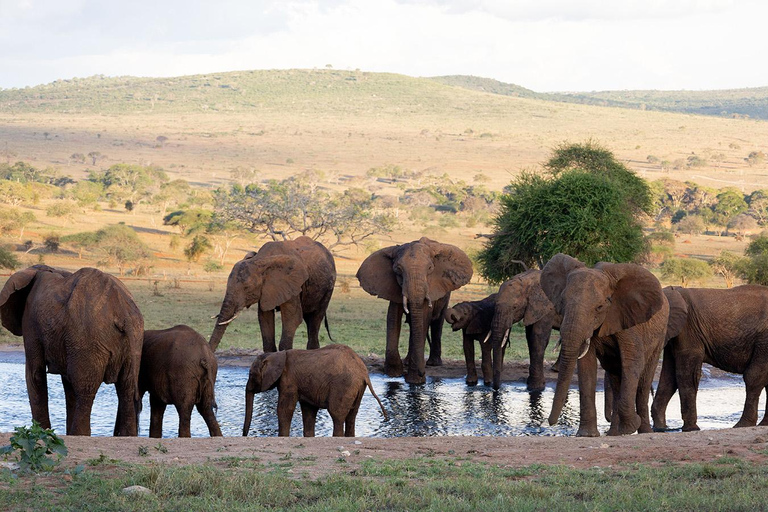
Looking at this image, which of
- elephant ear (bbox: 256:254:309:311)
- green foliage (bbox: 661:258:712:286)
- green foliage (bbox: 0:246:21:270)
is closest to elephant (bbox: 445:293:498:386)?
elephant ear (bbox: 256:254:309:311)

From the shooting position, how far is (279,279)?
15148 mm

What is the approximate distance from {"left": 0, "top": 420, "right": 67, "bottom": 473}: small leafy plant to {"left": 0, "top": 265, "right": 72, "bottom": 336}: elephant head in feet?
9.48

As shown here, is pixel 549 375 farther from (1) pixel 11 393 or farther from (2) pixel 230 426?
(1) pixel 11 393

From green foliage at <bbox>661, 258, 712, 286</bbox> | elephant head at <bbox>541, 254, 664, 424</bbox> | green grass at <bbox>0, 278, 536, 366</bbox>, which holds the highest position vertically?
elephant head at <bbox>541, 254, 664, 424</bbox>

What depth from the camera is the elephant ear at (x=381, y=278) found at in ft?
54.5

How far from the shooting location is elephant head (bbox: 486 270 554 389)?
15422mm

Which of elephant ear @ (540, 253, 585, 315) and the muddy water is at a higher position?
elephant ear @ (540, 253, 585, 315)

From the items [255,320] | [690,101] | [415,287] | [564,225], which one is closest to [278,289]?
[415,287]

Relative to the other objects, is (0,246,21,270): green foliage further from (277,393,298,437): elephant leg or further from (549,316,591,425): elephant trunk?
(549,316,591,425): elephant trunk

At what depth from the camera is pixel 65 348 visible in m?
9.66

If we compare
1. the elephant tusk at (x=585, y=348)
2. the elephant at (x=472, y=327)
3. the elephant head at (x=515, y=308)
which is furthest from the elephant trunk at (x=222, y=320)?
the elephant tusk at (x=585, y=348)

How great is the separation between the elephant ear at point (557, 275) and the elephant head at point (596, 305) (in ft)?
0.05

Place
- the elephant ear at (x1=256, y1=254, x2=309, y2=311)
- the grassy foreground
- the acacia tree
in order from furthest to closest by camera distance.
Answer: the acacia tree, the elephant ear at (x1=256, y1=254, x2=309, y2=311), the grassy foreground

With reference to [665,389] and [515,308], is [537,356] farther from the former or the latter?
[665,389]
